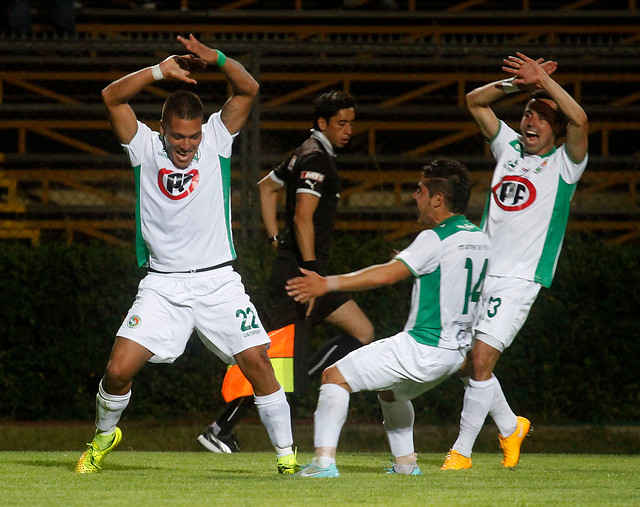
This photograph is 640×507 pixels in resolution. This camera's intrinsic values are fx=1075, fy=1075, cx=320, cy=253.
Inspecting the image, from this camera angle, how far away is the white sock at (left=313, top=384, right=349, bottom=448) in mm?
5547

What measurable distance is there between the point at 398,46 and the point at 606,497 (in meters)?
5.83

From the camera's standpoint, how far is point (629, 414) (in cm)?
928

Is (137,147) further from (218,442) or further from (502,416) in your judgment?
(502,416)

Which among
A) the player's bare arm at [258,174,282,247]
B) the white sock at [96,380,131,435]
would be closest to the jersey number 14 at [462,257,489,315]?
the white sock at [96,380,131,435]

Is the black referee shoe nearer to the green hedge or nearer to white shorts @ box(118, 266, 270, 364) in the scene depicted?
the green hedge

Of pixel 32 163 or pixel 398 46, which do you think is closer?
pixel 398 46

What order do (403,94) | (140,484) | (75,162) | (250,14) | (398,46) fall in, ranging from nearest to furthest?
(140,484), (398,46), (75,162), (403,94), (250,14)

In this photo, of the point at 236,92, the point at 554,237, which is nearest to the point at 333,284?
the point at 236,92

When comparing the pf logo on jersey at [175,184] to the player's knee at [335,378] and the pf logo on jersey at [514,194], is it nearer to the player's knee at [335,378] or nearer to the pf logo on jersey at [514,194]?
the player's knee at [335,378]

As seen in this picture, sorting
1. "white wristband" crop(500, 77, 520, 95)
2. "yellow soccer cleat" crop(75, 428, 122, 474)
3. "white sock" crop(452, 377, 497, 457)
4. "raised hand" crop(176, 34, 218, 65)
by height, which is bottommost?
"yellow soccer cleat" crop(75, 428, 122, 474)

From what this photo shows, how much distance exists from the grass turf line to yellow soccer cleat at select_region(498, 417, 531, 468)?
0.07 meters

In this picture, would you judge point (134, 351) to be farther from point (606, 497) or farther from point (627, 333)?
point (627, 333)

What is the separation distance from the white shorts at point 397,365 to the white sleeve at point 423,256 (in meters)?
0.37

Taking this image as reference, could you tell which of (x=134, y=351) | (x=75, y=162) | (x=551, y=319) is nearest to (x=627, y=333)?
(x=551, y=319)
